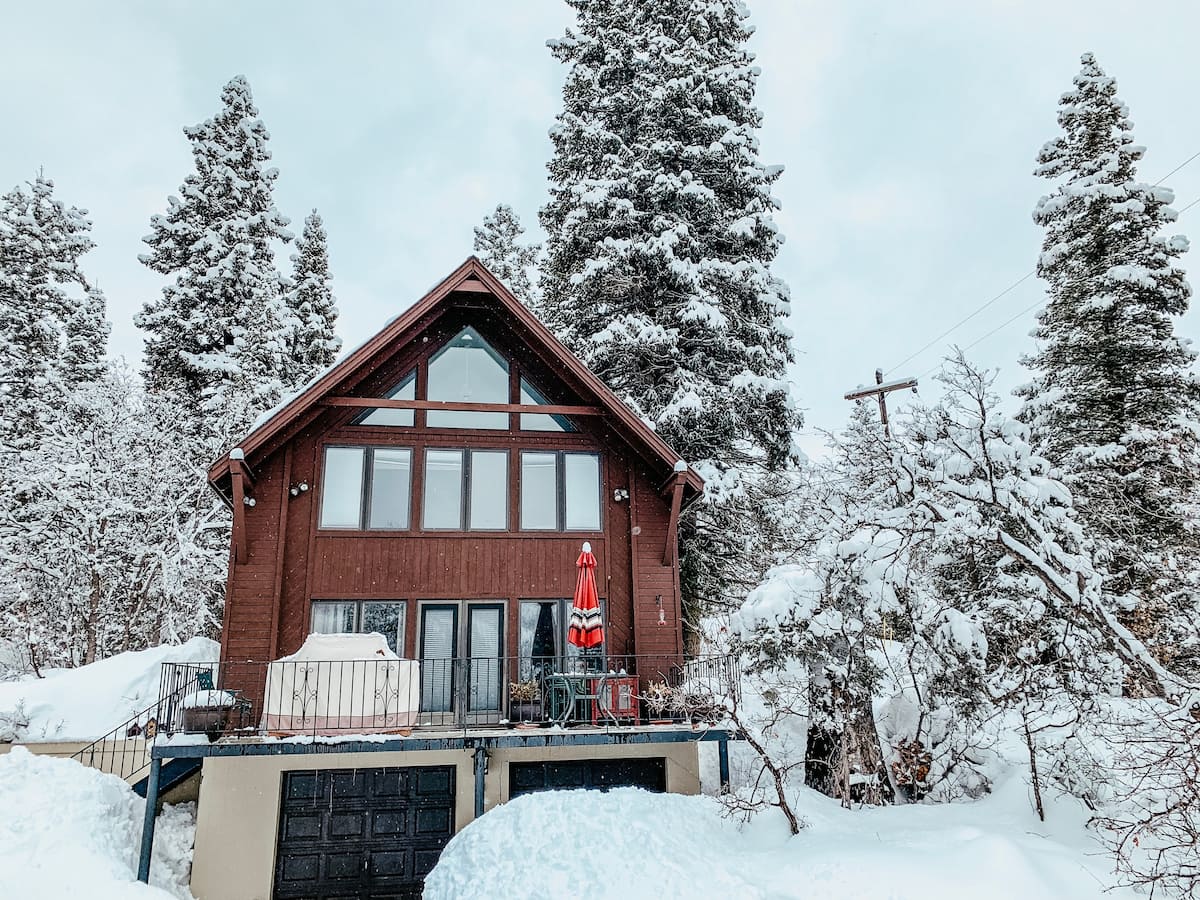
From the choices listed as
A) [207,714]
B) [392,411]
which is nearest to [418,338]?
[392,411]

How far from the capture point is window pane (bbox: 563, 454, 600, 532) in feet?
42.2

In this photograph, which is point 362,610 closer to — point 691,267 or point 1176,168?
point 691,267

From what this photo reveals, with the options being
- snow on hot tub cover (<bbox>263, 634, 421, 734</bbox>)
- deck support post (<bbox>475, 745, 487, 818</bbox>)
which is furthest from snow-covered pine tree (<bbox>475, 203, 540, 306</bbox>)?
deck support post (<bbox>475, 745, 487, 818</bbox>)

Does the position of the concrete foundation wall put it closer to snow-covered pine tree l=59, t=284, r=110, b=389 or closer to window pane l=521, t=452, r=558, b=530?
window pane l=521, t=452, r=558, b=530

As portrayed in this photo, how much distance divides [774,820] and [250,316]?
15.7 meters

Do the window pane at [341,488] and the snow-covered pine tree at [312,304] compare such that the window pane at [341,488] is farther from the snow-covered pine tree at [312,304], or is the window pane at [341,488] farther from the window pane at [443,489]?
the snow-covered pine tree at [312,304]

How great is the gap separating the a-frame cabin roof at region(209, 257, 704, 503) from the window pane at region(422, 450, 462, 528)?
1.71m

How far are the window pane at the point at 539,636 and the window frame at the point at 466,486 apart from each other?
1.25 m

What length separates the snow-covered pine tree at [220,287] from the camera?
1831 cm

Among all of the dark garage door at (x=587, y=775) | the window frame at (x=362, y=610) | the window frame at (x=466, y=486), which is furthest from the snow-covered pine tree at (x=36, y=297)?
the dark garage door at (x=587, y=775)

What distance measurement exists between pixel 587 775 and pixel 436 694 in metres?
2.43

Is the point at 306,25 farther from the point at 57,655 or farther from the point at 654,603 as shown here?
the point at 654,603

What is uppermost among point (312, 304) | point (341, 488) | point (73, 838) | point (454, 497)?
point (312, 304)

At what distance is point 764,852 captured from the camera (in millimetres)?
8305
